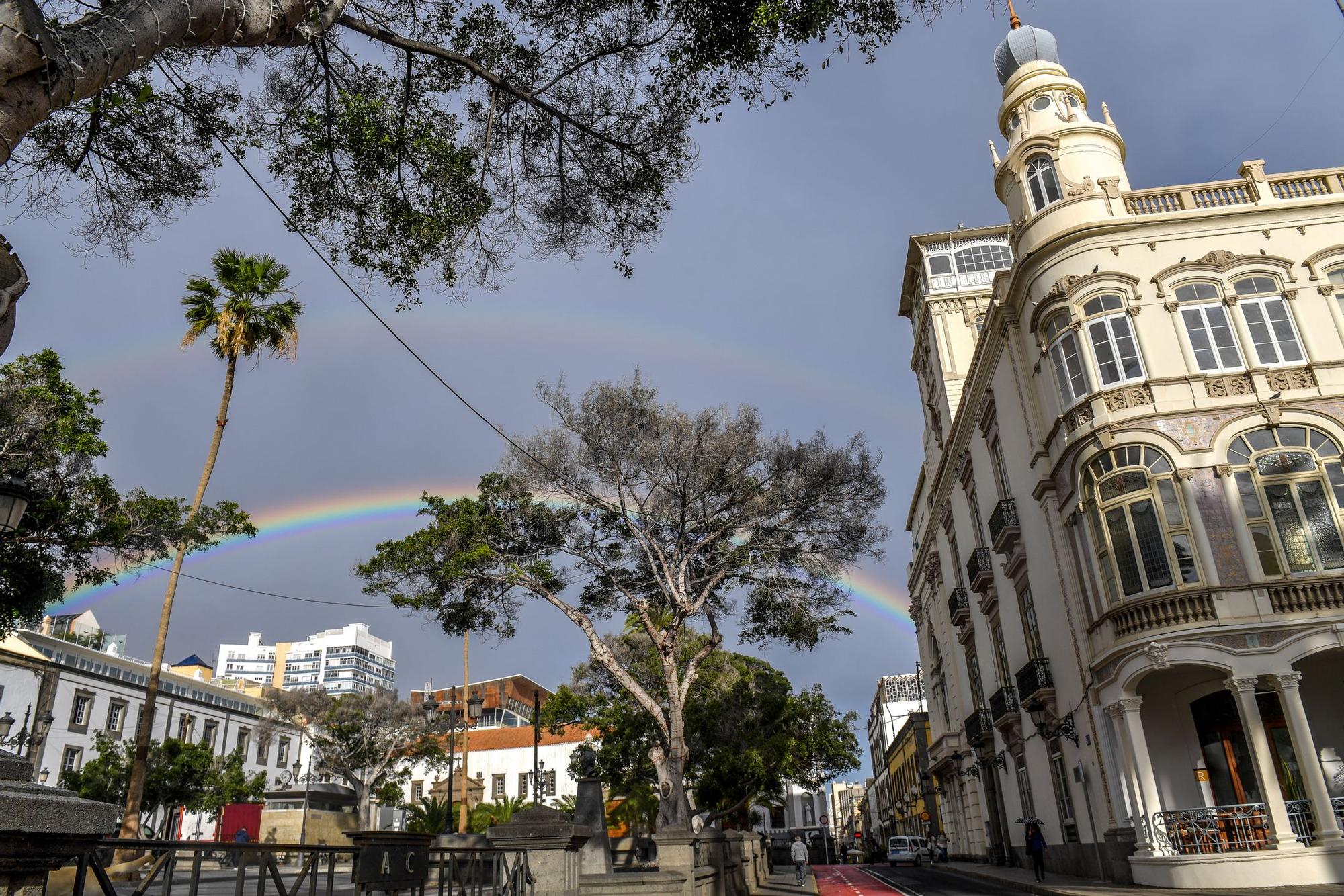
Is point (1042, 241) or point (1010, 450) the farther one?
point (1010, 450)

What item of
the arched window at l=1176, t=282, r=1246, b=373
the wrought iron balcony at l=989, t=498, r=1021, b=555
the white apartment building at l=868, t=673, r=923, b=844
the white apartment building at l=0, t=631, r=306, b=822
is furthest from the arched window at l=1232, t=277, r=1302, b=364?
the white apartment building at l=868, t=673, r=923, b=844

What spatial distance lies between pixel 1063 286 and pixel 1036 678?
9136mm

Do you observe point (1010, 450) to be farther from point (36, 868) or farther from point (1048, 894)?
point (36, 868)

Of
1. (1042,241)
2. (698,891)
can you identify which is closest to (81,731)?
(698,891)

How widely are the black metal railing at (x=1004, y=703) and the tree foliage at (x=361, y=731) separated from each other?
103 ft

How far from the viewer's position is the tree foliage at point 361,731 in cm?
4519

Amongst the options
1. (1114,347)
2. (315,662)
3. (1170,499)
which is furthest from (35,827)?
(315,662)

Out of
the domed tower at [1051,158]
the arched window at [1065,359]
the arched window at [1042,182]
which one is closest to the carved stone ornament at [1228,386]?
the arched window at [1065,359]

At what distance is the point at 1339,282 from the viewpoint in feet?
56.9

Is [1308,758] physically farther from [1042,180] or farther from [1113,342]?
[1042,180]

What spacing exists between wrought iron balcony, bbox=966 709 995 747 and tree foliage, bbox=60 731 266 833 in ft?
102

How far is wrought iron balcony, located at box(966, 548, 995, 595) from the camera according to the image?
2561 cm

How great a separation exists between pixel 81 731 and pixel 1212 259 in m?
50.0

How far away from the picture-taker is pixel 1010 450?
22.0 metres
